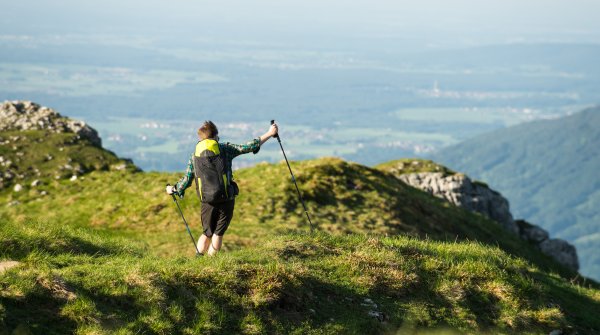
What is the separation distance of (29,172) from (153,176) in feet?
34.3

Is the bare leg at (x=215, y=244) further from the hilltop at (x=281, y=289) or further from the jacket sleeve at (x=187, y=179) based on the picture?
the jacket sleeve at (x=187, y=179)

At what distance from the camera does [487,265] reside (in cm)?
1644

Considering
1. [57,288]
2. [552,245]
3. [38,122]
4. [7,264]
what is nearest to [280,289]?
[57,288]

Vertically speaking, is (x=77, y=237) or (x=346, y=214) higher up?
(x=77, y=237)

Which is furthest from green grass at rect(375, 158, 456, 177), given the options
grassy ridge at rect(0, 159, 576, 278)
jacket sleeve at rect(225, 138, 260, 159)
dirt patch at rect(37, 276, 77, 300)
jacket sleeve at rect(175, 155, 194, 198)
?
dirt patch at rect(37, 276, 77, 300)

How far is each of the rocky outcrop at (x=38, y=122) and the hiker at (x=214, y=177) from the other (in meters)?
39.3

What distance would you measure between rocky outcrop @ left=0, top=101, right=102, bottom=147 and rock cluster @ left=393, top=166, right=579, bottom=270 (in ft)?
86.3

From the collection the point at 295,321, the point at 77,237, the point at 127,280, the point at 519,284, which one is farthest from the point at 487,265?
the point at 77,237

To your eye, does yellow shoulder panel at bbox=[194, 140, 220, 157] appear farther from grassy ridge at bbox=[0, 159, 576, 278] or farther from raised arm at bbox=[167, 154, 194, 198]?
grassy ridge at bbox=[0, 159, 576, 278]

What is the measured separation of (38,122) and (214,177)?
44.5m

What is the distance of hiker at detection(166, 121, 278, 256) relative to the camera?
1605 centimetres

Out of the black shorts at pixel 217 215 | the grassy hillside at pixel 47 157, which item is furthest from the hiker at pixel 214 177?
the grassy hillside at pixel 47 157

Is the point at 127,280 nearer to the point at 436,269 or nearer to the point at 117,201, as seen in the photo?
the point at 436,269

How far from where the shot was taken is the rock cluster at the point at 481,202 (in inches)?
2151
